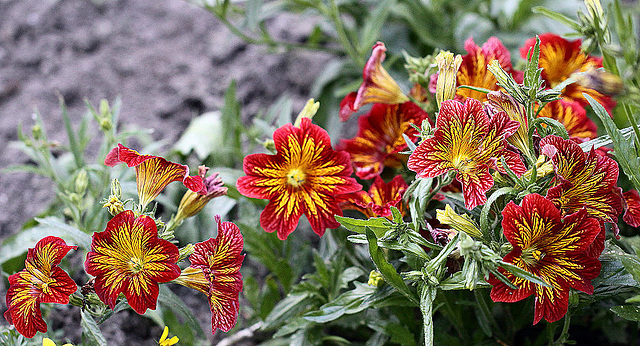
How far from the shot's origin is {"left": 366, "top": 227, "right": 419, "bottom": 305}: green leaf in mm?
923

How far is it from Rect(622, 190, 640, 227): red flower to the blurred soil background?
123cm

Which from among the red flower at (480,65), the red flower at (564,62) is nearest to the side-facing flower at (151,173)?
the red flower at (480,65)

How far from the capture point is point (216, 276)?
0.94 meters

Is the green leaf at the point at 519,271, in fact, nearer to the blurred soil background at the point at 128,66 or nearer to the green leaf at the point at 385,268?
the green leaf at the point at 385,268

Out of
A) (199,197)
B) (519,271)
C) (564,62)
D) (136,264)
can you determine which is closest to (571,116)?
(564,62)

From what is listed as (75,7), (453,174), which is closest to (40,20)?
(75,7)

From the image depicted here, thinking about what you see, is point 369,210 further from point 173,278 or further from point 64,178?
point 64,178

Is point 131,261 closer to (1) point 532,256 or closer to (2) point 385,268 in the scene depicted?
(2) point 385,268

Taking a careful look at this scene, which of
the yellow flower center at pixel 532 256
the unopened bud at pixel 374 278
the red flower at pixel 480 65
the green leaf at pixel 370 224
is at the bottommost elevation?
the unopened bud at pixel 374 278

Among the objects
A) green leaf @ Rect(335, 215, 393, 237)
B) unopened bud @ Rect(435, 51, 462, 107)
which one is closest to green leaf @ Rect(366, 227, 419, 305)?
green leaf @ Rect(335, 215, 393, 237)

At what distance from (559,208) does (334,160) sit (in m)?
0.42

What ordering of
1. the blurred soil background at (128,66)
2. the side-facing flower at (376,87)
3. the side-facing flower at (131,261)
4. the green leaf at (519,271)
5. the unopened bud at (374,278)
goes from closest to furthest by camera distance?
the green leaf at (519,271) → the side-facing flower at (131,261) → the unopened bud at (374,278) → the side-facing flower at (376,87) → the blurred soil background at (128,66)

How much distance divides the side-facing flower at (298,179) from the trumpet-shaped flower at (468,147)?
0.21 meters

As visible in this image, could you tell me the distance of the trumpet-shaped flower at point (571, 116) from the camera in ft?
3.73
